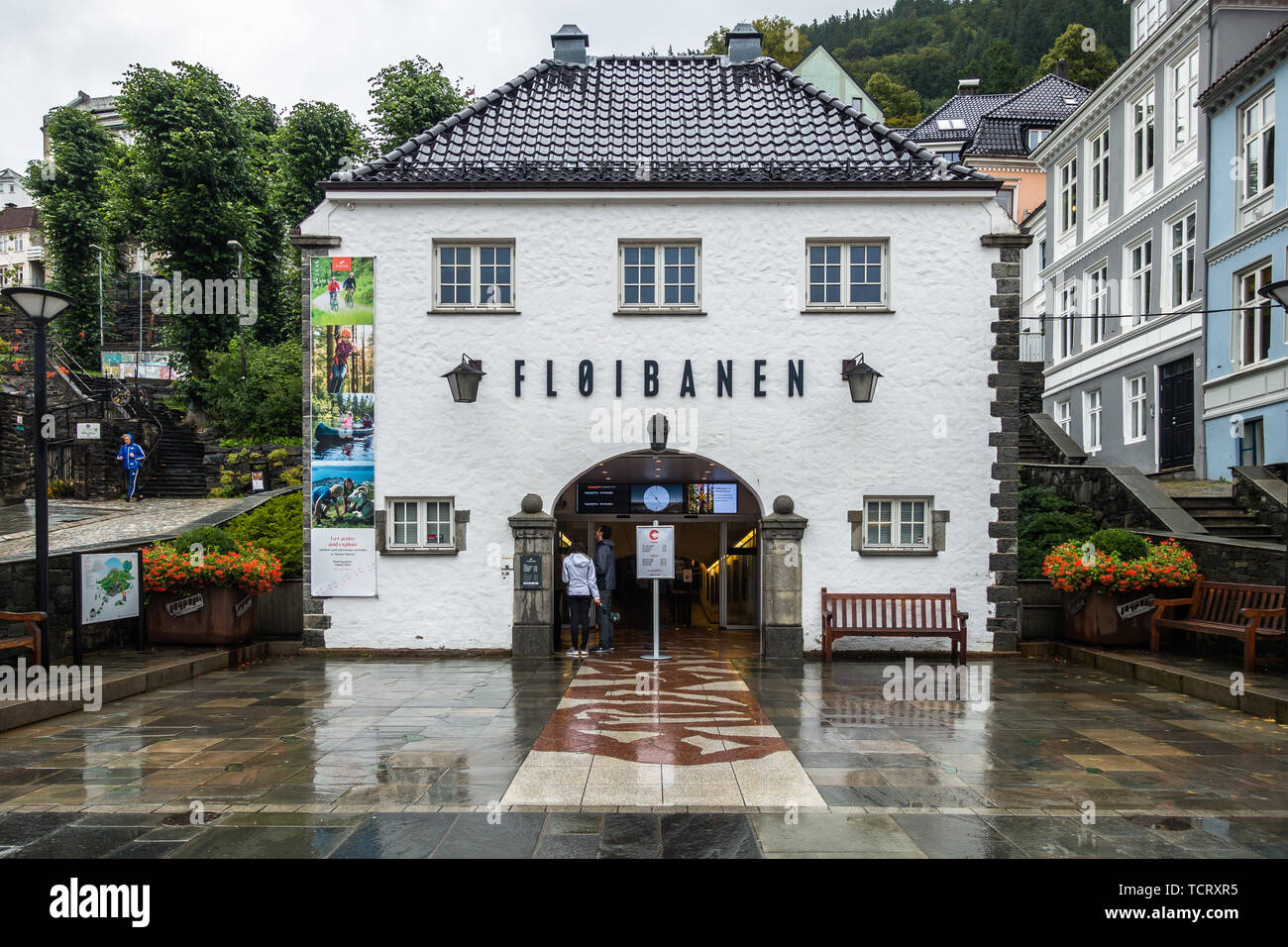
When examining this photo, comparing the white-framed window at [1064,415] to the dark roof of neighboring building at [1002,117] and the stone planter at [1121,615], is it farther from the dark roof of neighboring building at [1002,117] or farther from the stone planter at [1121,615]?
the dark roof of neighboring building at [1002,117]

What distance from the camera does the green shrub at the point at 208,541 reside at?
1338 centimetres

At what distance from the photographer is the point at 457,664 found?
44.7ft

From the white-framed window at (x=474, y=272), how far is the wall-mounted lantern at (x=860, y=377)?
5338 mm

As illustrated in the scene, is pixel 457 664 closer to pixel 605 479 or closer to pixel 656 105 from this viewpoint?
pixel 605 479

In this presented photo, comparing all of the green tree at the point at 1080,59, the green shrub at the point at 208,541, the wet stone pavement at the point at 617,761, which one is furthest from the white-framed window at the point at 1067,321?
the green tree at the point at 1080,59

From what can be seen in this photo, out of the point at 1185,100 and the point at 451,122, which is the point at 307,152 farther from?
the point at 1185,100

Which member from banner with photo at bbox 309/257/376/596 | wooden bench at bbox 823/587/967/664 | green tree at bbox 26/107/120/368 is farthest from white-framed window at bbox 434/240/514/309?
green tree at bbox 26/107/120/368

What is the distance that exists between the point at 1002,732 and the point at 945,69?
3017 inches

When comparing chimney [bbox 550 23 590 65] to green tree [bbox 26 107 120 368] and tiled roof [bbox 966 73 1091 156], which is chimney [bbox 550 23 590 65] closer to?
green tree [bbox 26 107 120 368]

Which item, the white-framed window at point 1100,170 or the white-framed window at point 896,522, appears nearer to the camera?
the white-framed window at point 896,522

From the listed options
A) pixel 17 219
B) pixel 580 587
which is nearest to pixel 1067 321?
pixel 580 587

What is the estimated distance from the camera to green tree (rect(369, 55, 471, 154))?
28.5 m

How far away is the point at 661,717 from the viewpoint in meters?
9.41
